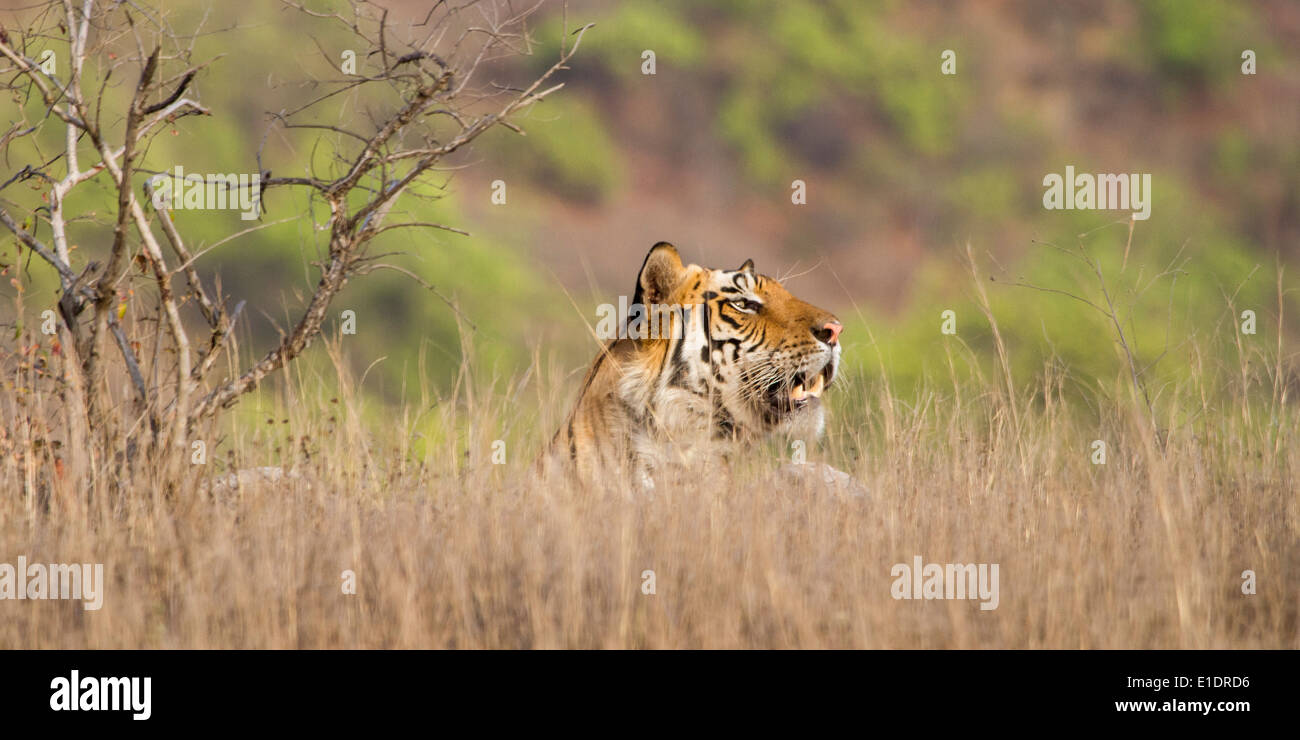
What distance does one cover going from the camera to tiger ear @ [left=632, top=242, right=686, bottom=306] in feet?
17.7

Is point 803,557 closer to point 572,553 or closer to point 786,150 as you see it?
point 572,553

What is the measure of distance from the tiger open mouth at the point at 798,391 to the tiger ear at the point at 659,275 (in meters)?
0.58

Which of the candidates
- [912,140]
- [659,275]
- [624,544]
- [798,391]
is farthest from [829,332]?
[912,140]

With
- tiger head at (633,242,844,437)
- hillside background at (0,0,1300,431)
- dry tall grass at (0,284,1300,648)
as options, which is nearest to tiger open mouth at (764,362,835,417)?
tiger head at (633,242,844,437)

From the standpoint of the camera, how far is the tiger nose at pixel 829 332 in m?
5.48

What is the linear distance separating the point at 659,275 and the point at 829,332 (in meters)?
0.71

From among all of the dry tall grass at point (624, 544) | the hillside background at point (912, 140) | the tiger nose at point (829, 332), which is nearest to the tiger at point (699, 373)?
the tiger nose at point (829, 332)

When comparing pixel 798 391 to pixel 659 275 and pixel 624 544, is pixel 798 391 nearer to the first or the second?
pixel 659 275

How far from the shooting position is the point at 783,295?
580 cm

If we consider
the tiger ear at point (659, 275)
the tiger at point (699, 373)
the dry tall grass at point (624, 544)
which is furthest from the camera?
the tiger at point (699, 373)

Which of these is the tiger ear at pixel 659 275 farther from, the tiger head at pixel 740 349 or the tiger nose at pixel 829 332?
the tiger nose at pixel 829 332

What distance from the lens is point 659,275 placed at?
550cm

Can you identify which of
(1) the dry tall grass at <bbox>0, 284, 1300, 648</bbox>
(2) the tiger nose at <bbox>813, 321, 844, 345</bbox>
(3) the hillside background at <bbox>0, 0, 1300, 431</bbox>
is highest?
(3) the hillside background at <bbox>0, 0, 1300, 431</bbox>

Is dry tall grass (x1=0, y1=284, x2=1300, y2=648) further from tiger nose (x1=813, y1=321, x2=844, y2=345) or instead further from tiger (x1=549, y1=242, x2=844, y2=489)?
tiger nose (x1=813, y1=321, x2=844, y2=345)
